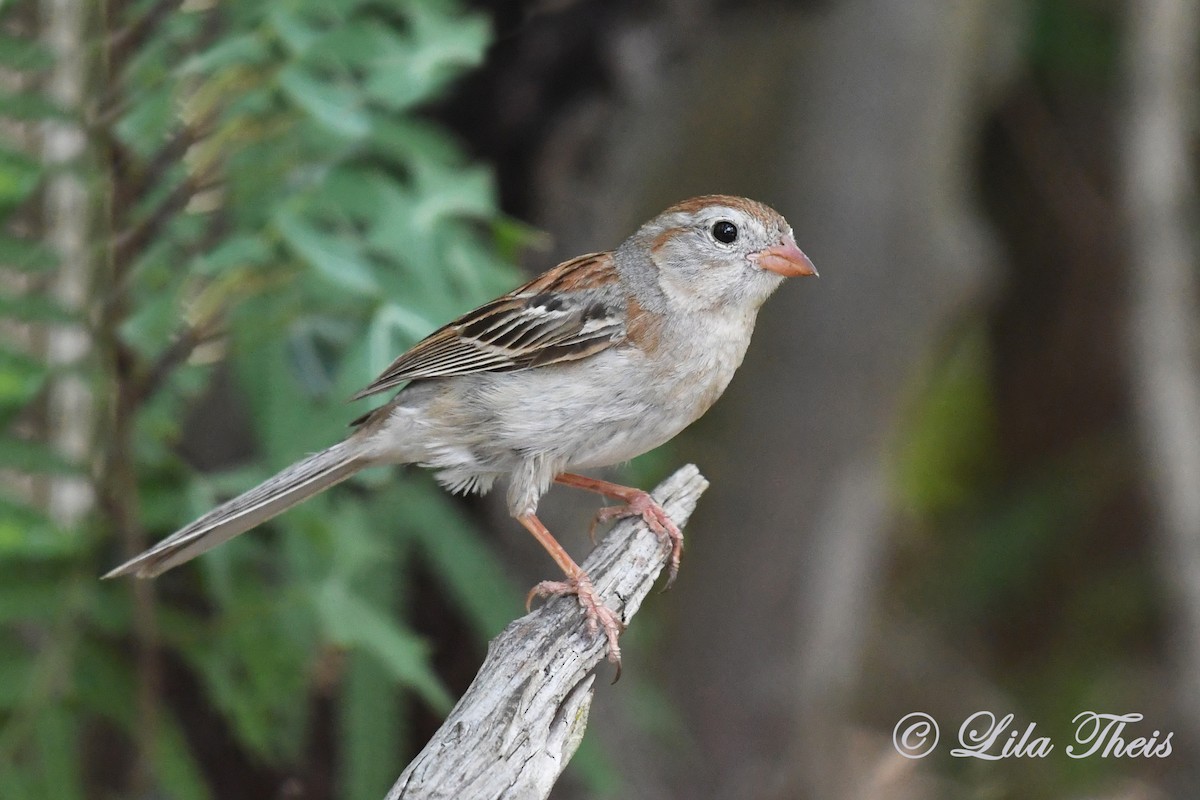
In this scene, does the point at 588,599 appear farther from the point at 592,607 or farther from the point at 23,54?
the point at 23,54

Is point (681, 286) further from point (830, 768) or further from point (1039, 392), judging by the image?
point (1039, 392)

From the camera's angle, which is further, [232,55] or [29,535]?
[29,535]

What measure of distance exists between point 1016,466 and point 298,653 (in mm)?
6252

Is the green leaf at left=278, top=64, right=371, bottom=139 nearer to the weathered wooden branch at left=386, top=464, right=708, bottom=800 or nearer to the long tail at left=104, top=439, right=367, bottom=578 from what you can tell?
the long tail at left=104, top=439, right=367, bottom=578

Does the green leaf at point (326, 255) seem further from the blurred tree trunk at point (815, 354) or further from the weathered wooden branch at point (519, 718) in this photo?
the blurred tree trunk at point (815, 354)

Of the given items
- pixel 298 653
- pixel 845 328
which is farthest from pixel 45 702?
pixel 845 328

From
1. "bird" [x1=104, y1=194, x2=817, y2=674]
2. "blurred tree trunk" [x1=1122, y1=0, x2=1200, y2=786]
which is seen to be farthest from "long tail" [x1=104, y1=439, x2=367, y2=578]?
"blurred tree trunk" [x1=1122, y1=0, x2=1200, y2=786]

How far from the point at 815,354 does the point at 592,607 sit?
370cm

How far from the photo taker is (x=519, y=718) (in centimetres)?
283

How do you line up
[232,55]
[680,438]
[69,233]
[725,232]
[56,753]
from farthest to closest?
[680,438] < [69,233] < [725,232] < [56,753] < [232,55]

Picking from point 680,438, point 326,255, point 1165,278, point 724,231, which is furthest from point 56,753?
point 1165,278

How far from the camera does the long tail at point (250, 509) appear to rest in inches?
133

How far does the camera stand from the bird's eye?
398cm

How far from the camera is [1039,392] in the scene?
8.97 metres
